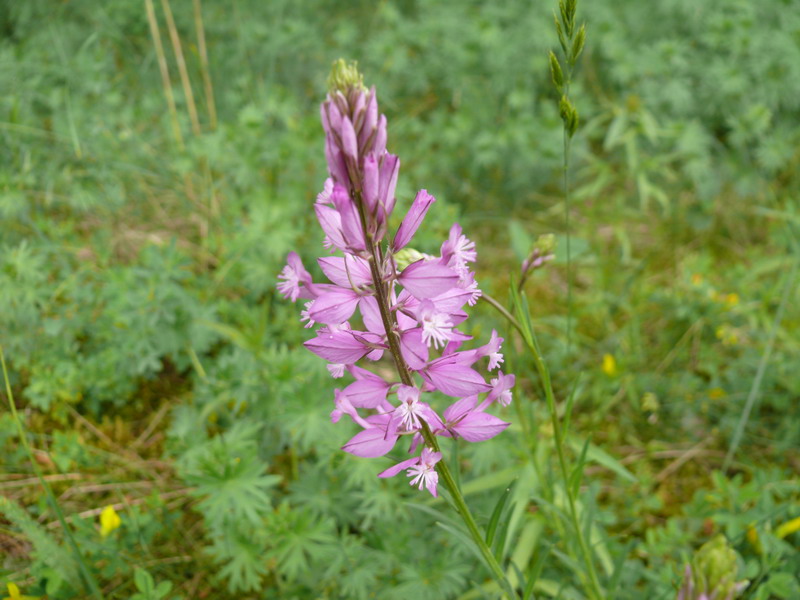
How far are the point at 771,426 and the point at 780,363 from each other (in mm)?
372

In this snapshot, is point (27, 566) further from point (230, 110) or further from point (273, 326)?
point (230, 110)

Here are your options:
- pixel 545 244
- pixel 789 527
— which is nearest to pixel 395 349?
pixel 545 244

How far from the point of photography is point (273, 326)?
338 cm

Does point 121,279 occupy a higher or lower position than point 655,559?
higher

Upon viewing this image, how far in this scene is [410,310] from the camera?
1.42 metres

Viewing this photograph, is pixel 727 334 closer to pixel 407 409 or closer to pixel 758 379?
pixel 758 379

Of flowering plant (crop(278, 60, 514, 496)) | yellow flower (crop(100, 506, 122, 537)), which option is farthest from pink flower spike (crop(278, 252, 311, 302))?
yellow flower (crop(100, 506, 122, 537))

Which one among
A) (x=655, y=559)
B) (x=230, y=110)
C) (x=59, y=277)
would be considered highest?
(x=230, y=110)

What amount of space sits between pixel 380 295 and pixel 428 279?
11 centimetres

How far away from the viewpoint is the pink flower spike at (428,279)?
128 cm

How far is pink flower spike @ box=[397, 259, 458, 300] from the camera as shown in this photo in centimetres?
128

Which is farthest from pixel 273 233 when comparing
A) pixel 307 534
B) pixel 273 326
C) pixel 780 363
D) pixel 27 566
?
pixel 780 363

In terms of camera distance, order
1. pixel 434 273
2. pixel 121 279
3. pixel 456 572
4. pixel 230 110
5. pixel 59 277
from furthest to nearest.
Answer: pixel 230 110 → pixel 59 277 → pixel 121 279 → pixel 456 572 → pixel 434 273

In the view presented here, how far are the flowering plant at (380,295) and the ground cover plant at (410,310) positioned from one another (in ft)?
0.24
